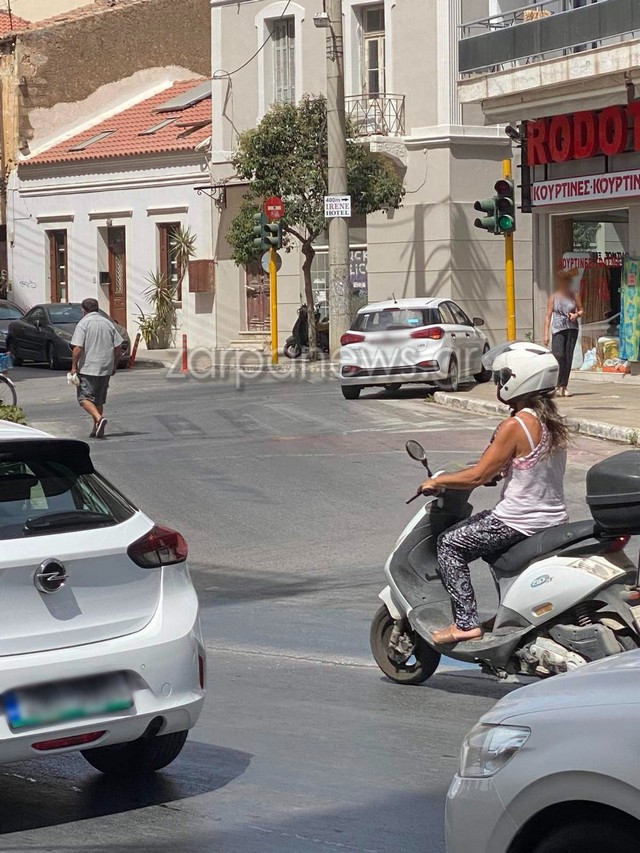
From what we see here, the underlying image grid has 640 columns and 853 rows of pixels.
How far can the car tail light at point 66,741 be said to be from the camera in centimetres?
505

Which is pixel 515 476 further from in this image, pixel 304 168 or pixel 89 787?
pixel 304 168

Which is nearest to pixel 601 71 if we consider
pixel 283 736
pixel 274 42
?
pixel 274 42

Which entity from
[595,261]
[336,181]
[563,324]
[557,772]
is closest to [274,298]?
[336,181]

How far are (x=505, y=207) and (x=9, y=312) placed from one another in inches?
715

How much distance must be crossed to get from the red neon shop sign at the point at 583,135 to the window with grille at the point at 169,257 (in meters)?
15.6

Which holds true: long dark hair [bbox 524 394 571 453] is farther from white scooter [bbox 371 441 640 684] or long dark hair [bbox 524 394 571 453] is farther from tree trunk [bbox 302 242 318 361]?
Result: tree trunk [bbox 302 242 318 361]

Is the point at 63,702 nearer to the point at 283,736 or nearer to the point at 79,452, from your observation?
the point at 79,452

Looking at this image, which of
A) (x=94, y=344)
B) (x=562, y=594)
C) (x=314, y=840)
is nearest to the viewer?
(x=314, y=840)

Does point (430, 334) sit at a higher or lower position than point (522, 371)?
lower

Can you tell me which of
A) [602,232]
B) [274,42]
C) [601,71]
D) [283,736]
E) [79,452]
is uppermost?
[274,42]

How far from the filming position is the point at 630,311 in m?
24.9

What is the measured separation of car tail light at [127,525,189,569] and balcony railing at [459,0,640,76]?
18.6 metres

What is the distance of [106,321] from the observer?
1897 centimetres

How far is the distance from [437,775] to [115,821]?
1.28 m
